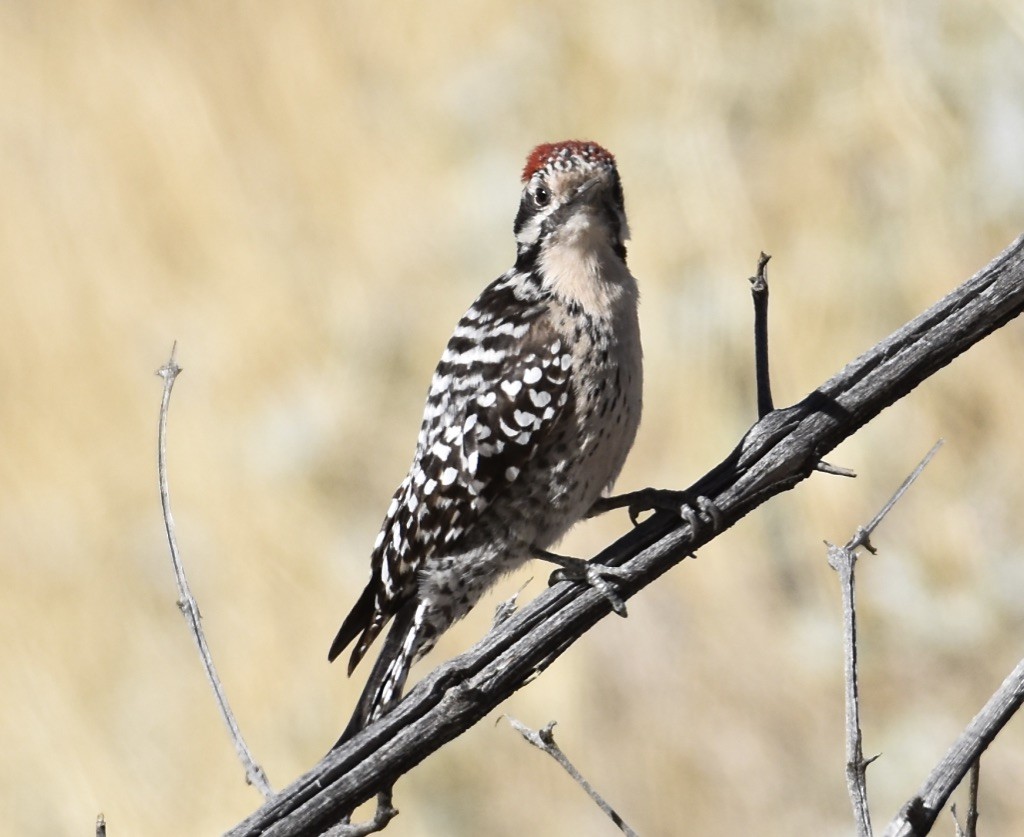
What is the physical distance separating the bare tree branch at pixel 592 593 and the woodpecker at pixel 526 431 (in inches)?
35.5

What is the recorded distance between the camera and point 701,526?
255 cm

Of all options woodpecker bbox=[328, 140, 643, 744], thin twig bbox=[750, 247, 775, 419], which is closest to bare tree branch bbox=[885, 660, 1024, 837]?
thin twig bbox=[750, 247, 775, 419]

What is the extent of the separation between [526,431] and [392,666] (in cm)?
68

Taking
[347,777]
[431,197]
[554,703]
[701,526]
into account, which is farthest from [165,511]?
[431,197]

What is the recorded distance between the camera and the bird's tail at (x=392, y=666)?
11.3 ft

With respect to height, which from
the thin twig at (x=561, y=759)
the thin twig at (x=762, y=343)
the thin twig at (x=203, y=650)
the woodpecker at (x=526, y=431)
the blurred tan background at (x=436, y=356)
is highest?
the blurred tan background at (x=436, y=356)

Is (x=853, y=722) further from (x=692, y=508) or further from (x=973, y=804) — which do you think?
(x=692, y=508)

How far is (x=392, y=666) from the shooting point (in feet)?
11.5

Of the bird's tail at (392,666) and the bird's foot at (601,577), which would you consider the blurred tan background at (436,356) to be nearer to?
the bird's tail at (392,666)

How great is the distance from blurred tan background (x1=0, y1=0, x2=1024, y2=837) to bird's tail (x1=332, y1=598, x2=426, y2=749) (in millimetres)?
1919

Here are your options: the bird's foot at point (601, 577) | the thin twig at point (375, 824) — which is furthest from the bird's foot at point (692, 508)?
the thin twig at point (375, 824)

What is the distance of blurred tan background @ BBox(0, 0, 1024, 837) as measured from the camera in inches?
215

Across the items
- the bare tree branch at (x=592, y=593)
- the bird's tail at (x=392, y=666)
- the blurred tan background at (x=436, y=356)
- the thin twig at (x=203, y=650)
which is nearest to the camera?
the bare tree branch at (x=592, y=593)

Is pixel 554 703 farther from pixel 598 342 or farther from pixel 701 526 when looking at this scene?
pixel 701 526
